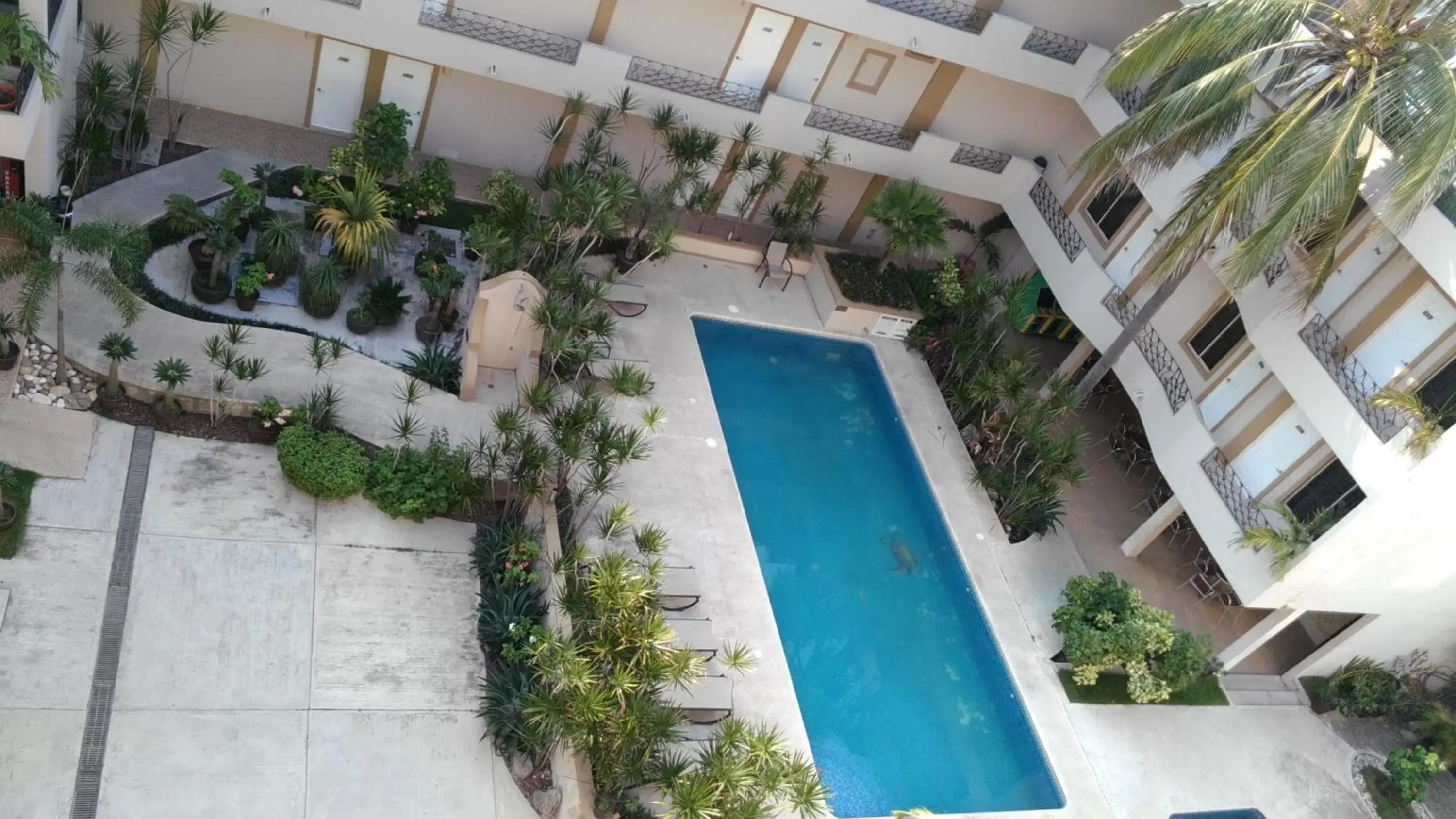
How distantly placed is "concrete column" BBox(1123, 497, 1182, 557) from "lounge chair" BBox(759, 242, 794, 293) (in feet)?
29.3

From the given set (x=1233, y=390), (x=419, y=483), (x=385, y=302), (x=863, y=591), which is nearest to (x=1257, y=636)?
(x=1233, y=390)

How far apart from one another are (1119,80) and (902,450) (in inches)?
324

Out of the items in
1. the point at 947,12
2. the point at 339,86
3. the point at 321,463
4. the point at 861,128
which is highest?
the point at 947,12

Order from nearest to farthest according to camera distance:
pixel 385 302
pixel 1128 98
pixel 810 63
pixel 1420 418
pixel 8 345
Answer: pixel 1420 418, pixel 8 345, pixel 385 302, pixel 1128 98, pixel 810 63

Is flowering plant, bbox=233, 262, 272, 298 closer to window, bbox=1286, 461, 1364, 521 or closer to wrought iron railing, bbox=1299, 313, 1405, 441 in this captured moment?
wrought iron railing, bbox=1299, 313, 1405, 441

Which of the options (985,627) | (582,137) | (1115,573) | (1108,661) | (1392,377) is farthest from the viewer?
(582,137)

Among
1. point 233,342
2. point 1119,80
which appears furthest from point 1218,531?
point 233,342

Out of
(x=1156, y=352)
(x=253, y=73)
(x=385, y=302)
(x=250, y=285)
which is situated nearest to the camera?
(x=250, y=285)

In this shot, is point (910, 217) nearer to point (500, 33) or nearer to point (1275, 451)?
point (1275, 451)

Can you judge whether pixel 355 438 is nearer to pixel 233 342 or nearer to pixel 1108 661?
pixel 233 342

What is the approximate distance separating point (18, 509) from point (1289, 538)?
18328mm

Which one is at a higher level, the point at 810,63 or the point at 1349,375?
the point at 1349,375

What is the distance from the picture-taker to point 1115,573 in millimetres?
21172

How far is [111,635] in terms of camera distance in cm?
1418
